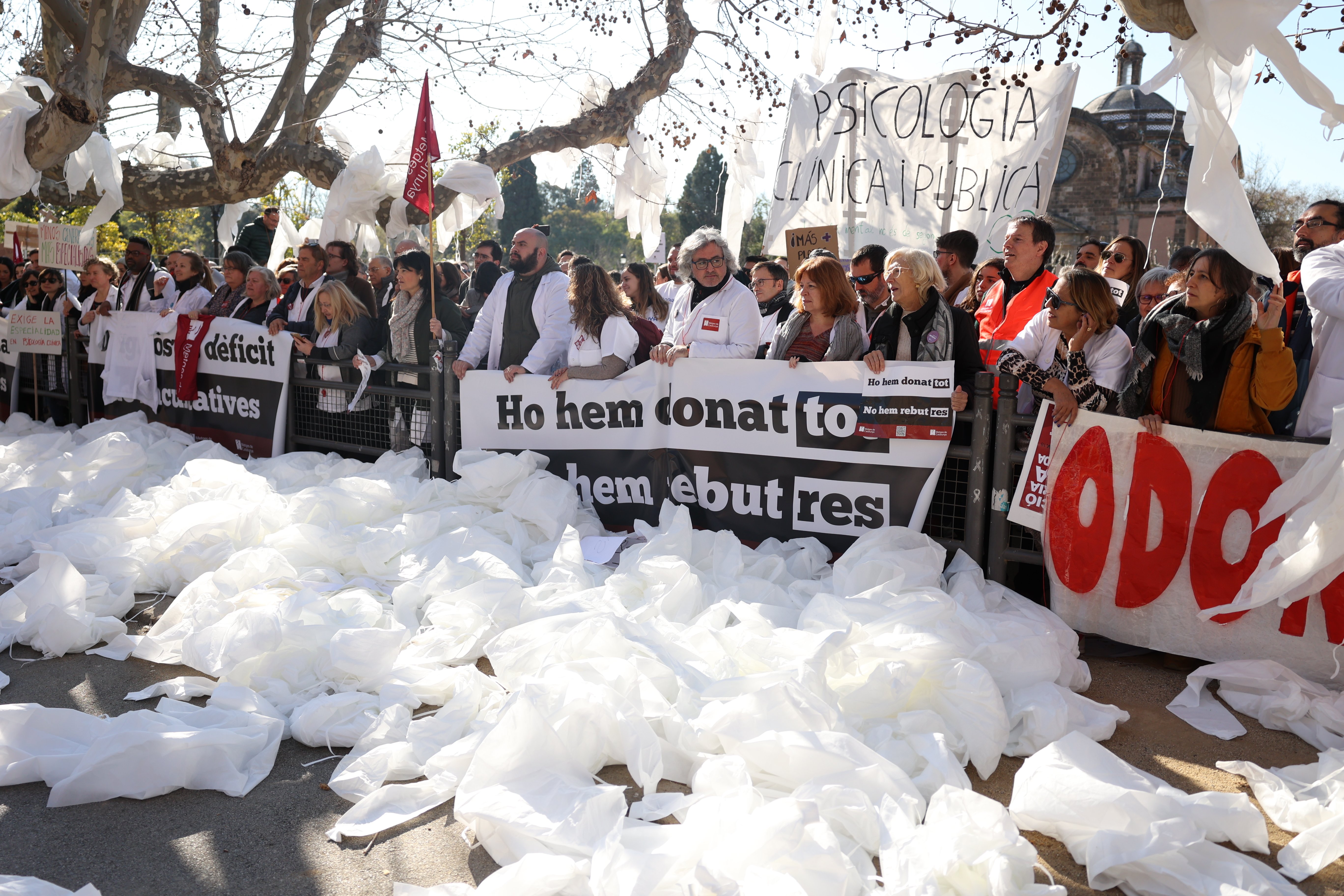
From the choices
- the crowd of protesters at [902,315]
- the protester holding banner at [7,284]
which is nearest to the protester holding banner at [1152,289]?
the crowd of protesters at [902,315]

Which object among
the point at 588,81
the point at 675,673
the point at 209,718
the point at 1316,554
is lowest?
the point at 209,718

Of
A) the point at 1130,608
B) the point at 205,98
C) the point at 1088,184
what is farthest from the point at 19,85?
the point at 1088,184

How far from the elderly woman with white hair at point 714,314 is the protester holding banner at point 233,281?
16.2 ft

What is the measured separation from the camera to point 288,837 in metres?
3.06

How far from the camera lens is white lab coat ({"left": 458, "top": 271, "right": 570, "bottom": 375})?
6.86 m

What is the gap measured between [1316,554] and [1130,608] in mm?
967

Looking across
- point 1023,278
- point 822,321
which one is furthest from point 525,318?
point 1023,278

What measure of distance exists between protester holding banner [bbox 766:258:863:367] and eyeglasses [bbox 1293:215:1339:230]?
2.31 metres

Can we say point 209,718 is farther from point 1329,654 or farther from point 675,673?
point 1329,654

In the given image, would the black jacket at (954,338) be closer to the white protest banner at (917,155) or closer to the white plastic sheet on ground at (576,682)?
the white plastic sheet on ground at (576,682)

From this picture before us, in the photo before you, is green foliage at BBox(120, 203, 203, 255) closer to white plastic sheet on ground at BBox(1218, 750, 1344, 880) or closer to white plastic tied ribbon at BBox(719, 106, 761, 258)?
white plastic tied ribbon at BBox(719, 106, 761, 258)

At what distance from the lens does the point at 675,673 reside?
150 inches

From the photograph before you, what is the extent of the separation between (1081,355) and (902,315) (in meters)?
1.00

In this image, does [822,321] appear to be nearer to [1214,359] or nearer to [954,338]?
[954,338]
